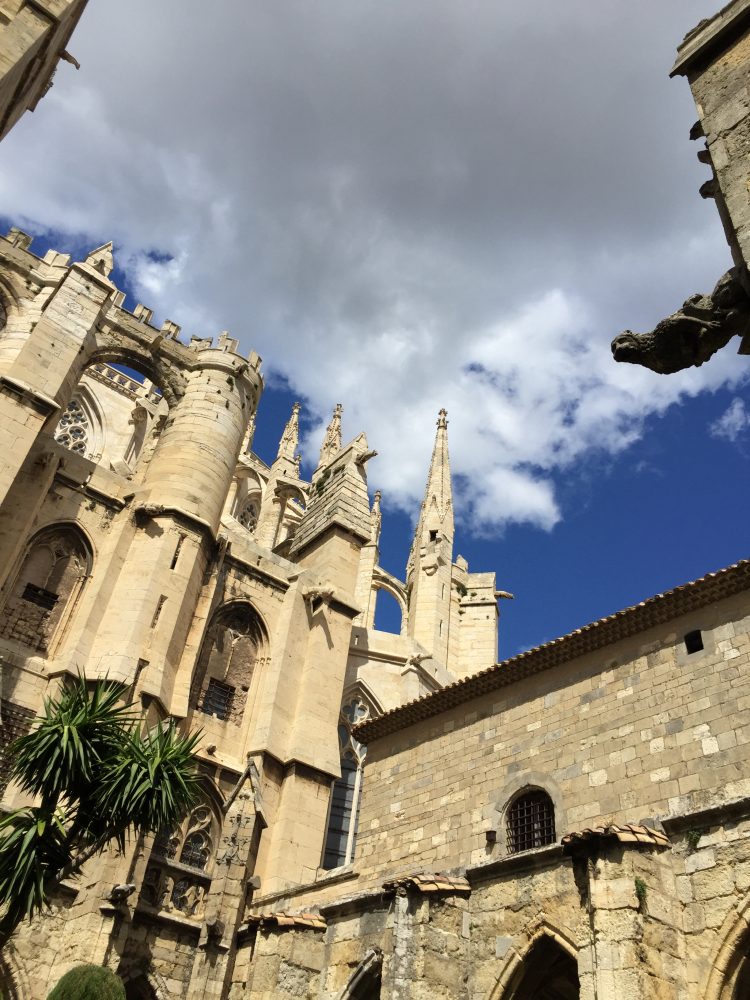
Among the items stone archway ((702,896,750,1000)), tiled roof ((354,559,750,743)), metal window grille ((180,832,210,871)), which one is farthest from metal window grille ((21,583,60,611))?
stone archway ((702,896,750,1000))

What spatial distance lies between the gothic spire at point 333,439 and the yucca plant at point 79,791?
18.7 meters

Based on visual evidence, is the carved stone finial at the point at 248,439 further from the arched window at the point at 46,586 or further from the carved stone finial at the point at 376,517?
the arched window at the point at 46,586

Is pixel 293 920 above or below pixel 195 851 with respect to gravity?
below

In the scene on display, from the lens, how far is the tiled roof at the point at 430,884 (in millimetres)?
9820

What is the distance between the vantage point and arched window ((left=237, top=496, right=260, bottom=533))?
3381cm

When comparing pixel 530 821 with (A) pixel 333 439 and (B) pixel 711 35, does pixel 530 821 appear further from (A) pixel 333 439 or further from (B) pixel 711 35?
(A) pixel 333 439

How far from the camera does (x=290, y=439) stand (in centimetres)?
3741

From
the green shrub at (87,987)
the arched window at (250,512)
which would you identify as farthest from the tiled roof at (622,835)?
the arched window at (250,512)

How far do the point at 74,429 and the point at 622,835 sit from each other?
91.1ft

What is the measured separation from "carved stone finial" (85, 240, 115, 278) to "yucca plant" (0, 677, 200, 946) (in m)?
13.2

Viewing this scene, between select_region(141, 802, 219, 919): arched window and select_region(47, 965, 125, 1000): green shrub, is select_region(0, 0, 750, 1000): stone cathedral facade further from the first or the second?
select_region(47, 965, 125, 1000): green shrub

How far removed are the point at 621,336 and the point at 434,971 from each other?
799 centimetres

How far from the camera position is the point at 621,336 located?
4094 mm

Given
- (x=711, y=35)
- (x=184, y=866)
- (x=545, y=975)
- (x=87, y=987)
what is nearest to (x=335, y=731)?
(x=184, y=866)
